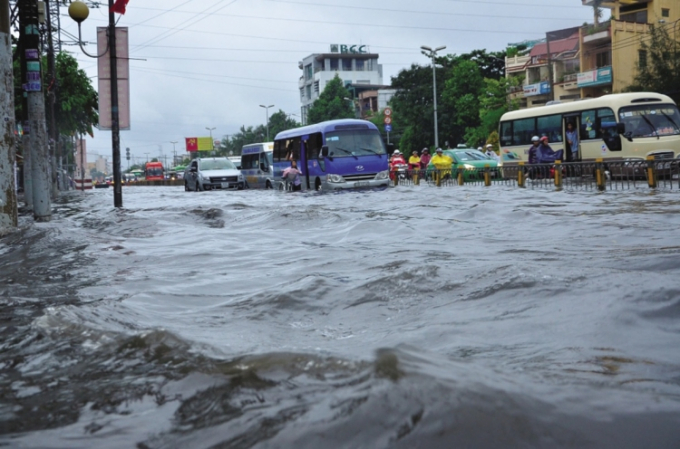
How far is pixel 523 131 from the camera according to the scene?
27844 mm

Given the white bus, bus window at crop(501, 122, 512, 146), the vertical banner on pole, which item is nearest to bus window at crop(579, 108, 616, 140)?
the white bus

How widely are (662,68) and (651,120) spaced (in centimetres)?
1862

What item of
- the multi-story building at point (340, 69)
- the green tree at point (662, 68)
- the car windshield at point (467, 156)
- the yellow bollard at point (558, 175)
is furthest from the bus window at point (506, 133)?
the multi-story building at point (340, 69)

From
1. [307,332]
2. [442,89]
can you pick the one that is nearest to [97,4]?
[442,89]

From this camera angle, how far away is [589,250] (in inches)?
291

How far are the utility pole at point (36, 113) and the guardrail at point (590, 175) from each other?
11.3 m

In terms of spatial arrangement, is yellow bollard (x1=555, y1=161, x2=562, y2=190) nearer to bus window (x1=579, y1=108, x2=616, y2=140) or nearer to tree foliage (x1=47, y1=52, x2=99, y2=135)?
bus window (x1=579, y1=108, x2=616, y2=140)

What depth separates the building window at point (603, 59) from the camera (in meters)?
50.9

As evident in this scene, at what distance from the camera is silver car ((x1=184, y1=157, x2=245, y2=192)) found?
1299 inches

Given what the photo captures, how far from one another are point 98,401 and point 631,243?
19.9ft

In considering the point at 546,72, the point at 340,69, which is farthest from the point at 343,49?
the point at 546,72

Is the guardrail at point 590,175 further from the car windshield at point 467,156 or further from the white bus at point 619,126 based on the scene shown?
the car windshield at point 467,156

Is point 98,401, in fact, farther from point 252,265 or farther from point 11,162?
point 11,162

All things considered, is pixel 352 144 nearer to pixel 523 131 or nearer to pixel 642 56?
pixel 523 131
